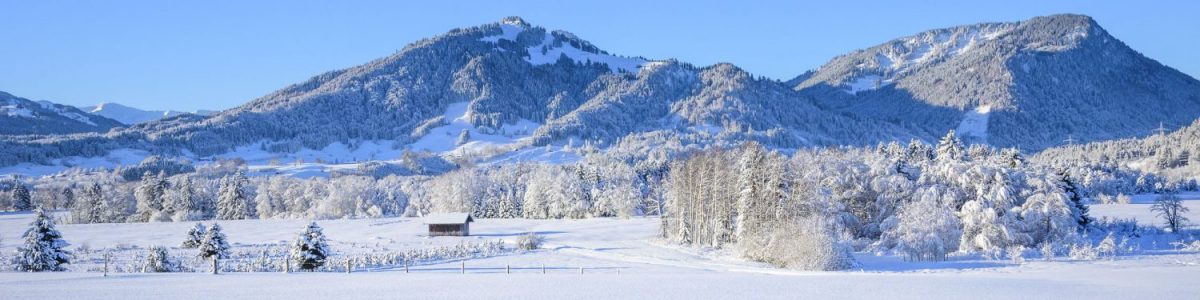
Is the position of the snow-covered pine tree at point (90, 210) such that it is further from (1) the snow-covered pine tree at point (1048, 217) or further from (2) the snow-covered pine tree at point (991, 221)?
(1) the snow-covered pine tree at point (1048, 217)

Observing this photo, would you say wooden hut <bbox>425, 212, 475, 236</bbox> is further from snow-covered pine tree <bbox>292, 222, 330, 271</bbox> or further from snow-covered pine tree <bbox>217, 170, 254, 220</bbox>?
snow-covered pine tree <bbox>217, 170, 254, 220</bbox>

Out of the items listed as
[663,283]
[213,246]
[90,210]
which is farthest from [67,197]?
[663,283]

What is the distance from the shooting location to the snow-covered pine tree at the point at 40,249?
1542 inches

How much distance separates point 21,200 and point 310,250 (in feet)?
393

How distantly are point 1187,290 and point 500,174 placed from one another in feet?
348

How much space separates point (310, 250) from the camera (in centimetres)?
4309

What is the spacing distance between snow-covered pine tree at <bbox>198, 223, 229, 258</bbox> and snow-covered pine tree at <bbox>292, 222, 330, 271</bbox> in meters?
10.0

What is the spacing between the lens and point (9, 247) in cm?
6662

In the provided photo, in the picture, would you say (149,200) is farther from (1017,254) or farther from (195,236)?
(1017,254)

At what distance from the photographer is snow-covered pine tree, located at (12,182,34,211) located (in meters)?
133

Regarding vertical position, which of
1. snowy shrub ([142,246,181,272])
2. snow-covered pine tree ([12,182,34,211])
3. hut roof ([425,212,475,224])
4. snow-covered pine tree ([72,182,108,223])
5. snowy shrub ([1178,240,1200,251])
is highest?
snow-covered pine tree ([12,182,34,211])

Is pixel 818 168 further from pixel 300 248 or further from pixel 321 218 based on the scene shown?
pixel 321 218

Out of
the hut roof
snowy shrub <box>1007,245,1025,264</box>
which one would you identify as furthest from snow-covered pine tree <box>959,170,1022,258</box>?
the hut roof

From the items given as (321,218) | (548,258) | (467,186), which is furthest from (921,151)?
(321,218)
